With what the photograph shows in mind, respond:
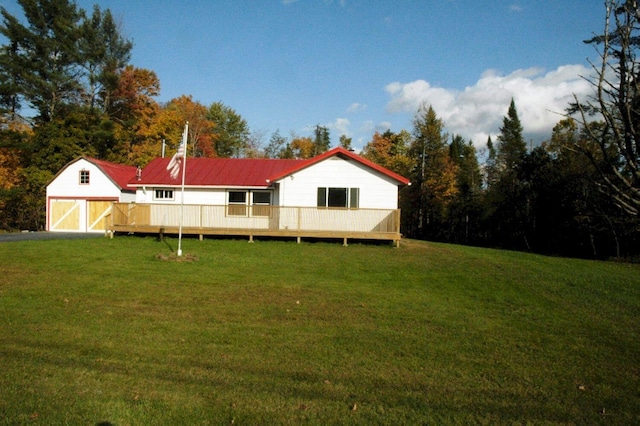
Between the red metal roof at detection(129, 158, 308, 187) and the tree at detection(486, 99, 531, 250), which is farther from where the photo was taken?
the tree at detection(486, 99, 531, 250)

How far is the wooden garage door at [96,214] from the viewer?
2872cm

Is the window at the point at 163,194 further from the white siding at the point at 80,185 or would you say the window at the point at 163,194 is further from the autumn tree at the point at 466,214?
the autumn tree at the point at 466,214

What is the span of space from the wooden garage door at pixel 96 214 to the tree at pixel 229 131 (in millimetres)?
26149

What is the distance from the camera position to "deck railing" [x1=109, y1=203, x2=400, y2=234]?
18.7m

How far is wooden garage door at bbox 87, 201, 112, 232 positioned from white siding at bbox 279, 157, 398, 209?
14.7 m

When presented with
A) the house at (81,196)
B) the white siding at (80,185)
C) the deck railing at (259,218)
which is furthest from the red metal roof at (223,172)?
the house at (81,196)

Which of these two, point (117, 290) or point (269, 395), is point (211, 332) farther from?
point (117, 290)

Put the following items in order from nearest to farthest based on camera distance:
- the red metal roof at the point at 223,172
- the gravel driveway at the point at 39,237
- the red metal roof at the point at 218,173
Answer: the gravel driveway at the point at 39,237, the red metal roof at the point at 223,172, the red metal roof at the point at 218,173

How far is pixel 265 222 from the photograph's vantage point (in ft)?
67.8

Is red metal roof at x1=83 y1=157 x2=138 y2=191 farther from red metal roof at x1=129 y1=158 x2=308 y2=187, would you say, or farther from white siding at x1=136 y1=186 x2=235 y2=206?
white siding at x1=136 y1=186 x2=235 y2=206

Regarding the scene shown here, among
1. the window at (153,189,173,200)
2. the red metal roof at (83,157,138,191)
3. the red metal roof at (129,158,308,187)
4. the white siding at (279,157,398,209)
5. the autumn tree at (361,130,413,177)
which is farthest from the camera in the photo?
the autumn tree at (361,130,413,177)

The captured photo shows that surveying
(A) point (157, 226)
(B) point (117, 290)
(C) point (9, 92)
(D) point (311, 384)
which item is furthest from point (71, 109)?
(D) point (311, 384)

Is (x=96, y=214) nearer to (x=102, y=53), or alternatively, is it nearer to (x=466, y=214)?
(x=102, y=53)

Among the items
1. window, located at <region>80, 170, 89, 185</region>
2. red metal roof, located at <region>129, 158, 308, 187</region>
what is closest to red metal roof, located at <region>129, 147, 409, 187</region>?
red metal roof, located at <region>129, 158, 308, 187</region>
